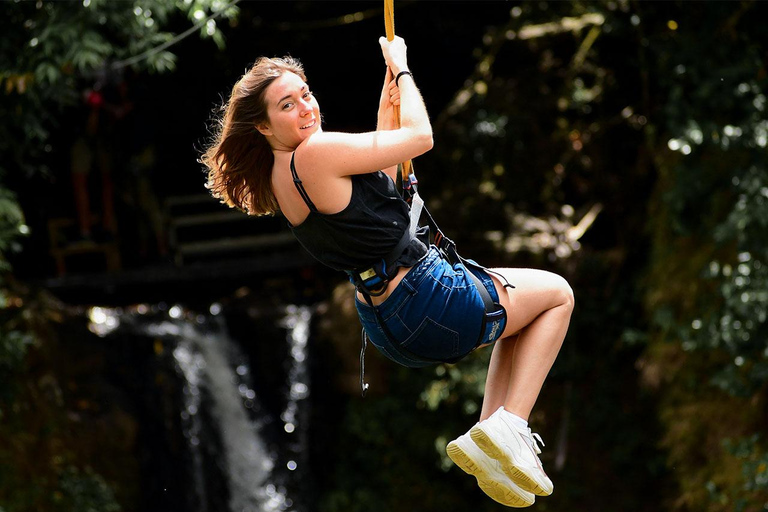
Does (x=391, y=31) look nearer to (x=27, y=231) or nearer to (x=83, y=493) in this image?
(x=27, y=231)

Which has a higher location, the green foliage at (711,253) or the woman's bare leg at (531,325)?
the woman's bare leg at (531,325)

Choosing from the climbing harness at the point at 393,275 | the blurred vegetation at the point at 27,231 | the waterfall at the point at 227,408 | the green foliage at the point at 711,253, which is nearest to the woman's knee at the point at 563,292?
the climbing harness at the point at 393,275

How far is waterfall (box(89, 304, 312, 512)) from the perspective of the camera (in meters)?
8.67

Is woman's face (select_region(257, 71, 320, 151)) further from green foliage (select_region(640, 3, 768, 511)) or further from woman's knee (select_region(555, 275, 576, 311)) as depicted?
green foliage (select_region(640, 3, 768, 511))

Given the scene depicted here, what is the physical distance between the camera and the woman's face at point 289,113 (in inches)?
133

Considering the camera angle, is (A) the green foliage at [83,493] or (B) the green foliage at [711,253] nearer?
(B) the green foliage at [711,253]

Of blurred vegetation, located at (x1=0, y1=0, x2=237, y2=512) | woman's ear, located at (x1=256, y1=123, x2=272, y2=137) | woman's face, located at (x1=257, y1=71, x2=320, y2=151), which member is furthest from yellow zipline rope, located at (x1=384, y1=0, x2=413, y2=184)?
blurred vegetation, located at (x1=0, y1=0, x2=237, y2=512)

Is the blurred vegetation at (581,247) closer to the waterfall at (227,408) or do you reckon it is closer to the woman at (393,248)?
the waterfall at (227,408)

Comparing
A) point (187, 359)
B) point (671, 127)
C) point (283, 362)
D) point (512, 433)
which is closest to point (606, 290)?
point (671, 127)

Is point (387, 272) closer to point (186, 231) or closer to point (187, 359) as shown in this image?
point (187, 359)

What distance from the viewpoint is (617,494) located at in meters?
8.64

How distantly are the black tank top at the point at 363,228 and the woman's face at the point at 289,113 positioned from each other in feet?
0.35

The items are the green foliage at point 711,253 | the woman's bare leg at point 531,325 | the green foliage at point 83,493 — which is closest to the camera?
the woman's bare leg at point 531,325

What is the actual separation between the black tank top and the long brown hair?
19 centimetres
